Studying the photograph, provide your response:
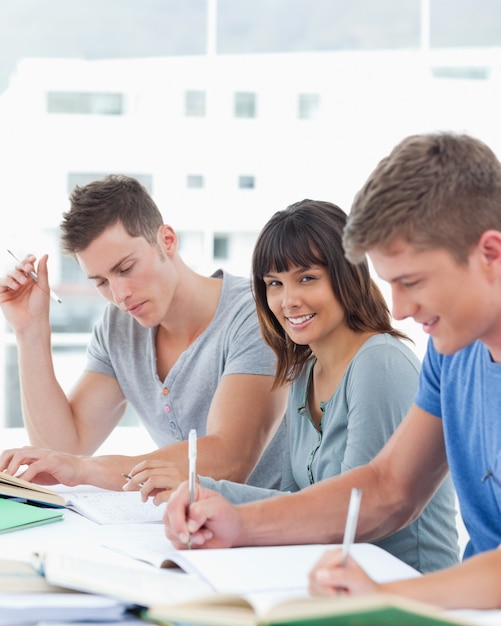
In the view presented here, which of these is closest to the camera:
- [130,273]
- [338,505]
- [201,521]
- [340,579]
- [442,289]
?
[340,579]

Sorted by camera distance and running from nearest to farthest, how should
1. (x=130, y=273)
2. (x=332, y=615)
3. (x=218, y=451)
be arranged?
(x=332, y=615) < (x=218, y=451) < (x=130, y=273)

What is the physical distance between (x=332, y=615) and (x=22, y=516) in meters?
0.85

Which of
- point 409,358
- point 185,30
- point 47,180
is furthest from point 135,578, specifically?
point 185,30

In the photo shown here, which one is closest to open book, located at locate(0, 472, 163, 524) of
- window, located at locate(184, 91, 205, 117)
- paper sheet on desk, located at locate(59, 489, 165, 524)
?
paper sheet on desk, located at locate(59, 489, 165, 524)

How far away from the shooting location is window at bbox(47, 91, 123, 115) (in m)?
4.07

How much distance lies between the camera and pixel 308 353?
6.03 feet

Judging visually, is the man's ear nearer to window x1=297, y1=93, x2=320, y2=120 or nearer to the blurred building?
the blurred building

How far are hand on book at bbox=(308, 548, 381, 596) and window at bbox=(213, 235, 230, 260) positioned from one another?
3.25m

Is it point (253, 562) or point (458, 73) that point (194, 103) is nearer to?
point (458, 73)

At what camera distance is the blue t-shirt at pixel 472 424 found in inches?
48.9

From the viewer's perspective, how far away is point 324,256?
1708 millimetres

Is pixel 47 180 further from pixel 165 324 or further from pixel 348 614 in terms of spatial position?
pixel 348 614

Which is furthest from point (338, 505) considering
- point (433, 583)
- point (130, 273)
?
point (130, 273)

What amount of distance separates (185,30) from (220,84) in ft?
1.01
